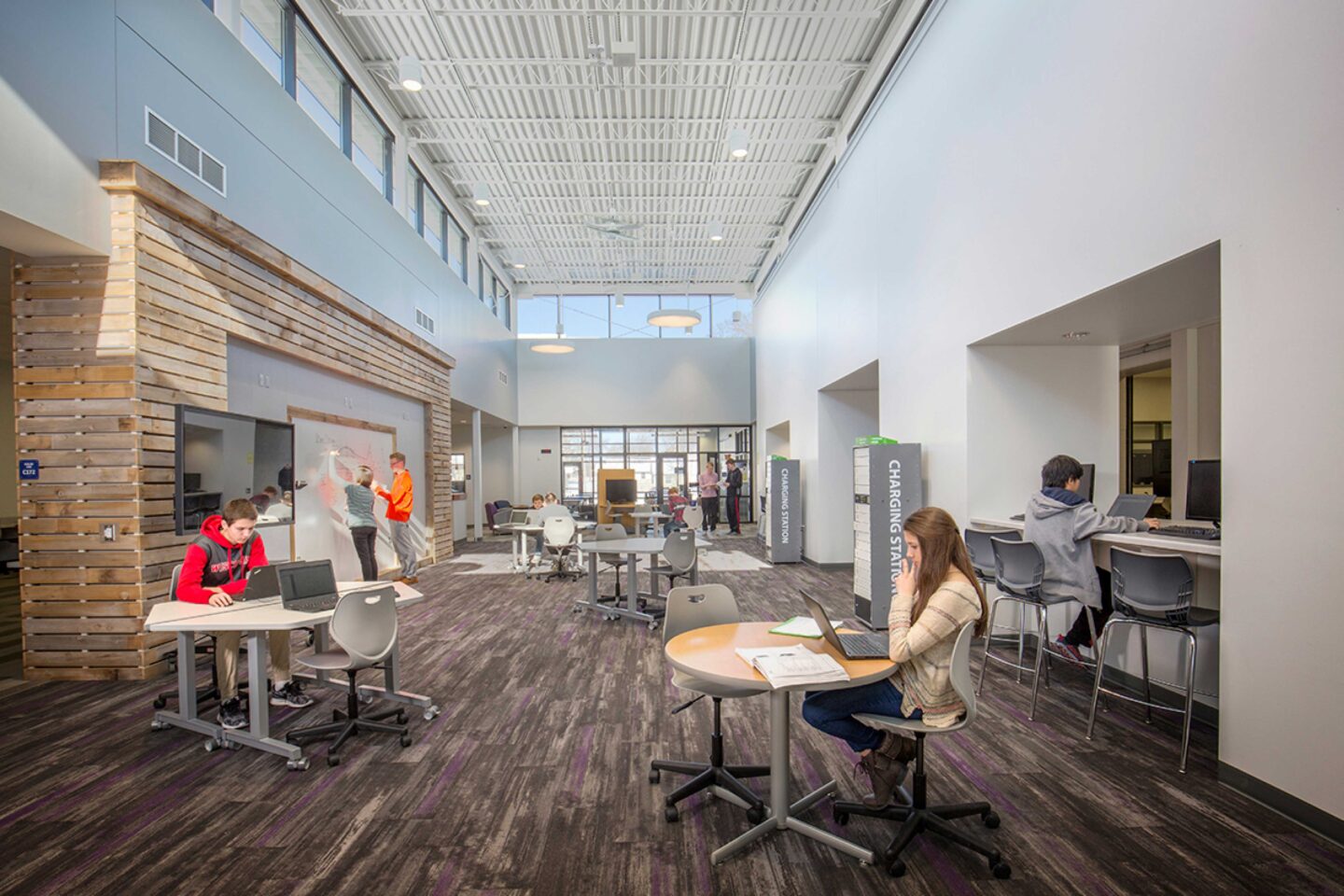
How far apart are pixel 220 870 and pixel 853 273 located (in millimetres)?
8070

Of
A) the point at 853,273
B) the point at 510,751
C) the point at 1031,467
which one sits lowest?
the point at 510,751

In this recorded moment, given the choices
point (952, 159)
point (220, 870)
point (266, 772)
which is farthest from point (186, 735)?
point (952, 159)

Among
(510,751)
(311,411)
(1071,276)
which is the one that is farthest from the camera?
(311,411)

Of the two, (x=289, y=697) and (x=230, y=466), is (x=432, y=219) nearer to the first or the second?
(x=230, y=466)

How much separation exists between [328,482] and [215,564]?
3.70 m

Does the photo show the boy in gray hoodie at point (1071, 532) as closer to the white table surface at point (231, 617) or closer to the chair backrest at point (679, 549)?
the chair backrest at point (679, 549)

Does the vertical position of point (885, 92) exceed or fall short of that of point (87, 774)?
it exceeds it

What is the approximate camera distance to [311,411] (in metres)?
7.10

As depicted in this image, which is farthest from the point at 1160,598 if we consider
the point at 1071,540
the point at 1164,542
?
the point at 1071,540

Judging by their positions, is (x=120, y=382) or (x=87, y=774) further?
(x=120, y=382)

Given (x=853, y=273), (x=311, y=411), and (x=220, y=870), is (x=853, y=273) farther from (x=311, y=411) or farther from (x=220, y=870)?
(x=220, y=870)

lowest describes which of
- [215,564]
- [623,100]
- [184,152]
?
[215,564]

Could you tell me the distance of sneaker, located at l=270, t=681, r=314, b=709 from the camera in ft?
13.8

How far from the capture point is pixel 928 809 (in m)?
2.69
